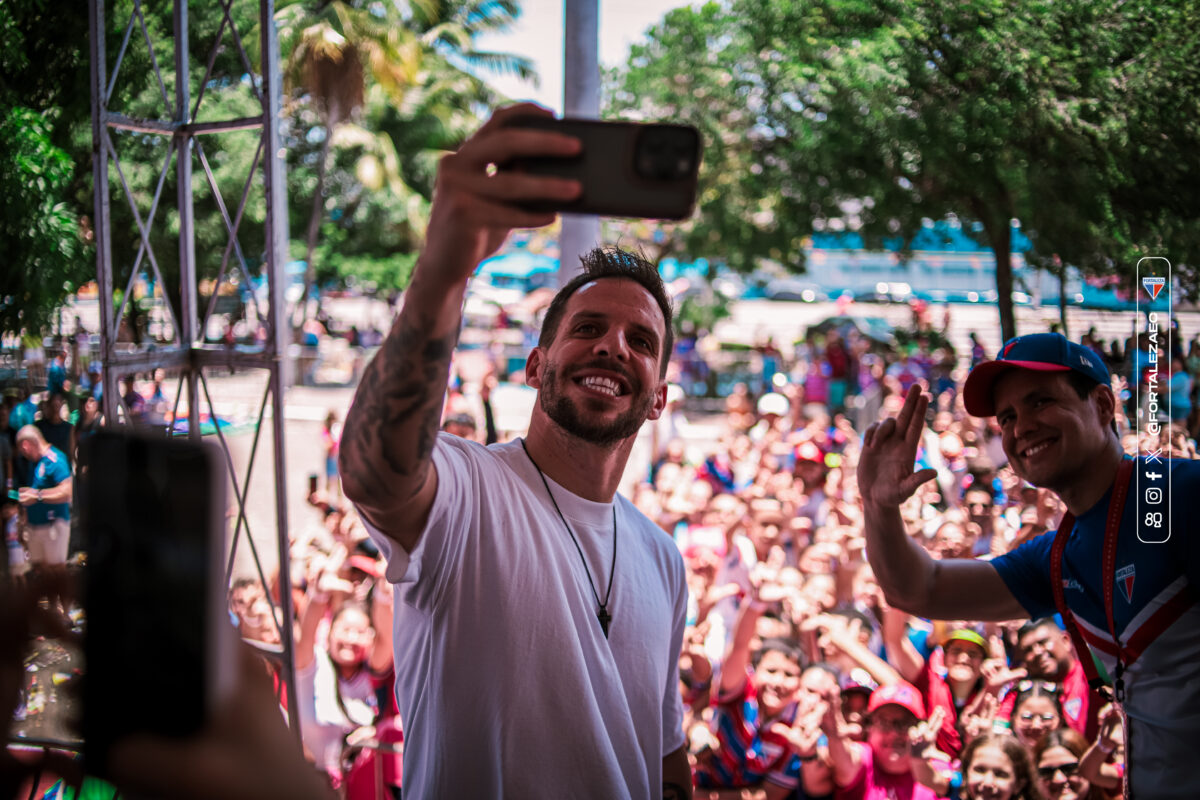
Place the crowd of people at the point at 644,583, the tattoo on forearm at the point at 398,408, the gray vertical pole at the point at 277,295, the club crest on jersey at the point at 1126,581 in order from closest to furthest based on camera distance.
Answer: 1. the tattoo on forearm at the point at 398,408
2. the crowd of people at the point at 644,583
3. the club crest on jersey at the point at 1126,581
4. the gray vertical pole at the point at 277,295

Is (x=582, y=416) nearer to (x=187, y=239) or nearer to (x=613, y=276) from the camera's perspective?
(x=613, y=276)

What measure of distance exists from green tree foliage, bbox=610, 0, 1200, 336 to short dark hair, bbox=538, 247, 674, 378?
1744 mm

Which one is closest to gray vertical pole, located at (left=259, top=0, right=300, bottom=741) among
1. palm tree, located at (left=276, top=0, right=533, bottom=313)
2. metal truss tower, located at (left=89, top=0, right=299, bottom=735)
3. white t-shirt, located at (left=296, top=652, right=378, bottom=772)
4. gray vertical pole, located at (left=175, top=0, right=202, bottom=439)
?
metal truss tower, located at (left=89, top=0, right=299, bottom=735)

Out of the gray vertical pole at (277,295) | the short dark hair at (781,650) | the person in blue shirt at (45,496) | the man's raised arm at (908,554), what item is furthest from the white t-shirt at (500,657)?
the gray vertical pole at (277,295)

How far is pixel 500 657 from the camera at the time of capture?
50.4 inches

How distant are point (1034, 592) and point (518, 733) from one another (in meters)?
1.18

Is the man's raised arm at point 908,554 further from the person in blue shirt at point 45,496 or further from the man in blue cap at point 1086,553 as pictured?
the person in blue shirt at point 45,496

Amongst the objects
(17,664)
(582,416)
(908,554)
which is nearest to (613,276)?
(582,416)

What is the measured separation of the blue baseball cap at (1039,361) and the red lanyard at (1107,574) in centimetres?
20

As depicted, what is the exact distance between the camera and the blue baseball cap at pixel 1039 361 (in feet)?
5.39

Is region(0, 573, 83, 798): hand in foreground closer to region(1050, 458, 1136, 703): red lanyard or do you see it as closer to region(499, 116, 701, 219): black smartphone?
region(499, 116, 701, 219): black smartphone

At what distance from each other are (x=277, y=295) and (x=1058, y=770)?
3.22 metres

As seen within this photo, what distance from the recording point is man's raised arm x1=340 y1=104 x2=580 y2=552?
2.95 feet

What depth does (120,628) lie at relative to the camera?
0.62m
